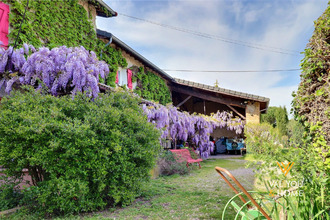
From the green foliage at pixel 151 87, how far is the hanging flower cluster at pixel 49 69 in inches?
178

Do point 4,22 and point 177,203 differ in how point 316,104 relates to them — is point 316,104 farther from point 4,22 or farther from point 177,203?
point 4,22

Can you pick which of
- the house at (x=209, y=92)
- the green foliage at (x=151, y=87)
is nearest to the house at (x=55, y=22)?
the house at (x=209, y=92)

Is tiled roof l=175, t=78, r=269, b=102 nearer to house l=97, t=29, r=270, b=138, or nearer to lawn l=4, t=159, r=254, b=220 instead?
house l=97, t=29, r=270, b=138

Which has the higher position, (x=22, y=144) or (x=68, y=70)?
(x=68, y=70)

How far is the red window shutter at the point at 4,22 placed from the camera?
196 inches

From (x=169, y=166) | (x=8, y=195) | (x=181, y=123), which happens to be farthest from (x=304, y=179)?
(x=181, y=123)

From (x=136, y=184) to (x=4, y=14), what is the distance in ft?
15.6

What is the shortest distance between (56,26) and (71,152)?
15.8 ft

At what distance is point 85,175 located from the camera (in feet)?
10.9

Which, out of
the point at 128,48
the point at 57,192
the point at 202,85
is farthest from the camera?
the point at 202,85

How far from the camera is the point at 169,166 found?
6645 mm

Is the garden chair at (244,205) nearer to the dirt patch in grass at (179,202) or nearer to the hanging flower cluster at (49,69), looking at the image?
the dirt patch in grass at (179,202)

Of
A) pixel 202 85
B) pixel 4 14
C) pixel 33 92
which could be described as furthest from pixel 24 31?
pixel 202 85

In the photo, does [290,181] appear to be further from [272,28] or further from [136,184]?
[272,28]
